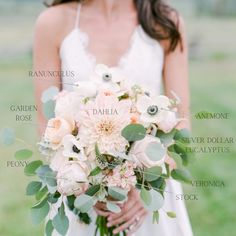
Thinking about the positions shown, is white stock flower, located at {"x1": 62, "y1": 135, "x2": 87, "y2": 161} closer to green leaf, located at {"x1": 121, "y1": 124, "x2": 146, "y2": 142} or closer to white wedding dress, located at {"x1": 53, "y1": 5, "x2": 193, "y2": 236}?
green leaf, located at {"x1": 121, "y1": 124, "x2": 146, "y2": 142}

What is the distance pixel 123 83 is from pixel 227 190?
13.5 ft

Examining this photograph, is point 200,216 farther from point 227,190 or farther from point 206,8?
point 206,8

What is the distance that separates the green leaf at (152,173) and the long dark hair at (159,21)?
0.79 m

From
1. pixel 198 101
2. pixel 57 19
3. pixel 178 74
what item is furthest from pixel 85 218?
pixel 198 101

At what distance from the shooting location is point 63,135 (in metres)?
2.10

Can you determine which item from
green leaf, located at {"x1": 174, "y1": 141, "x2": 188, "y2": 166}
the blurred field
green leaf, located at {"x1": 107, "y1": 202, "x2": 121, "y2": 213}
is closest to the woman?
green leaf, located at {"x1": 174, "y1": 141, "x2": 188, "y2": 166}

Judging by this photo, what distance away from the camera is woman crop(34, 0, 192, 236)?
2.73 metres

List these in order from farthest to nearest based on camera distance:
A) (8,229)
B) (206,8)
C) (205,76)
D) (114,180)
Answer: (206,8) → (205,76) → (8,229) → (114,180)

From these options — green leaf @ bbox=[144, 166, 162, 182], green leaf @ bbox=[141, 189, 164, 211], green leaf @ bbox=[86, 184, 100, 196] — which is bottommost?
green leaf @ bbox=[141, 189, 164, 211]

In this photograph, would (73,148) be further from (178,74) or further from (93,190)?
(178,74)

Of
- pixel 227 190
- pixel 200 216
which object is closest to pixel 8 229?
pixel 200 216

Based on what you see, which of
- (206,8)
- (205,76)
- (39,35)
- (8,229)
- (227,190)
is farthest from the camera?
(206,8)

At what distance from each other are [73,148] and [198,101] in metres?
8.01

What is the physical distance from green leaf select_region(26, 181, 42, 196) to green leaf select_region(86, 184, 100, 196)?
173 mm
